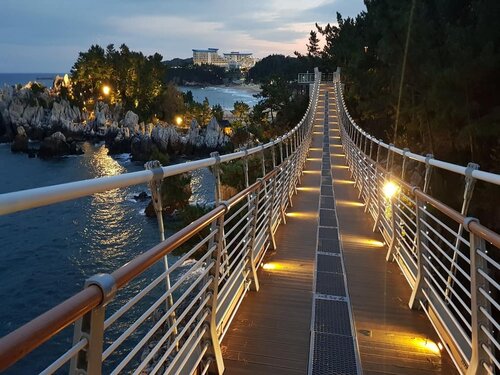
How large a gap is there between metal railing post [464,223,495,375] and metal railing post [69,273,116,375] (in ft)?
5.78

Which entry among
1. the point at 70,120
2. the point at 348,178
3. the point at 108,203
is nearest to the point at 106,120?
the point at 70,120

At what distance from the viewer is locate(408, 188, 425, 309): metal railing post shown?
3517mm

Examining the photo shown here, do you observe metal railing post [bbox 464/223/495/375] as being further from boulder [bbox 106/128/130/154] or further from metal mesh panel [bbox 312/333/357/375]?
boulder [bbox 106/128/130/154]

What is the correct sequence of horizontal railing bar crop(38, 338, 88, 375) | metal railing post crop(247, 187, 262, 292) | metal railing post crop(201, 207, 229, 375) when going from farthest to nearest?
1. metal railing post crop(247, 187, 262, 292)
2. metal railing post crop(201, 207, 229, 375)
3. horizontal railing bar crop(38, 338, 88, 375)

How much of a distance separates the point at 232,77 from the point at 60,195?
187 meters

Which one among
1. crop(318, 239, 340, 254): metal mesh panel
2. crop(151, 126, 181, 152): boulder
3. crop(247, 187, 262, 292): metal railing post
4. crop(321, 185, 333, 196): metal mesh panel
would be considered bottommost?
crop(151, 126, 181, 152): boulder

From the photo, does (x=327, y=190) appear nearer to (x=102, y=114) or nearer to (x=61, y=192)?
(x=61, y=192)

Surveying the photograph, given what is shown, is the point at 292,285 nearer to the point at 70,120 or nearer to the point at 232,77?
the point at 70,120

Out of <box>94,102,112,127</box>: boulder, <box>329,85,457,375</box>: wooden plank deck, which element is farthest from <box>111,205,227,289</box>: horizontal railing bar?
<box>94,102,112,127</box>: boulder

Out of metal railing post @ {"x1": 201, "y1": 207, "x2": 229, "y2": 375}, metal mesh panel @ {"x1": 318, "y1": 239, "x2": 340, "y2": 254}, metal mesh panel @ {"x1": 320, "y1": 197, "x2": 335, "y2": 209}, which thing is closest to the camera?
metal railing post @ {"x1": 201, "y1": 207, "x2": 229, "y2": 375}

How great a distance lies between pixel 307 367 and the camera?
2918 millimetres

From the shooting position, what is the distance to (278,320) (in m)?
3.59

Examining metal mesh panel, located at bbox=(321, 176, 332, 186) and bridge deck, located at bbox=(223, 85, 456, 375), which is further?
metal mesh panel, located at bbox=(321, 176, 332, 186)

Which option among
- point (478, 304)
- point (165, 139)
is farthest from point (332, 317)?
point (165, 139)
